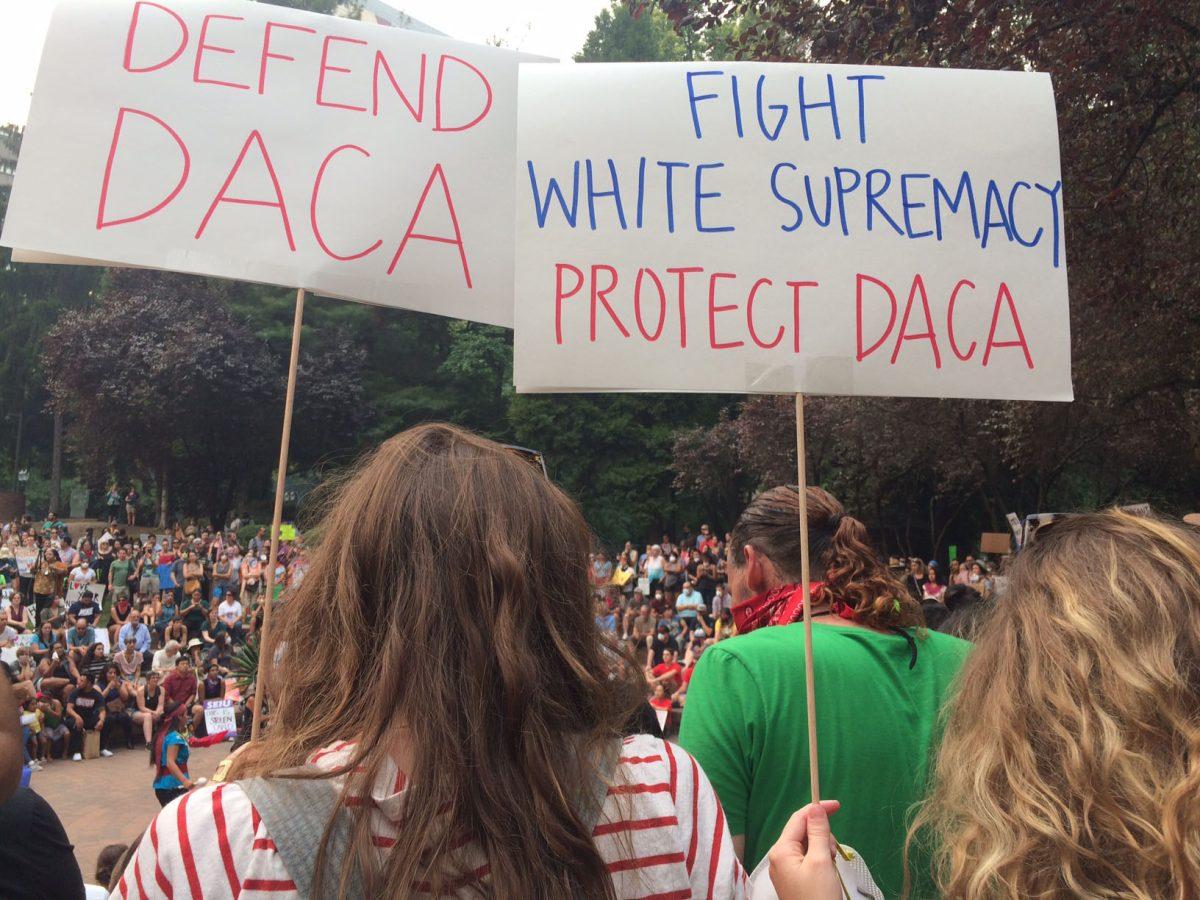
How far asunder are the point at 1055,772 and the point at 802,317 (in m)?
1.07

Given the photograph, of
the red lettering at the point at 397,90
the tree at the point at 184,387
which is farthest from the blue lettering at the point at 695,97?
the tree at the point at 184,387

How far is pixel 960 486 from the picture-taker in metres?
24.2

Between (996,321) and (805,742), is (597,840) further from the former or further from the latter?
(996,321)

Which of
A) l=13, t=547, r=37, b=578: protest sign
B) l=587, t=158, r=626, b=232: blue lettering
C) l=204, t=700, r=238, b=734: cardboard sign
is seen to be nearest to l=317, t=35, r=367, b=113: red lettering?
l=587, t=158, r=626, b=232: blue lettering

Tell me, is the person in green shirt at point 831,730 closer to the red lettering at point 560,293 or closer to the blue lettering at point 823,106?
the red lettering at point 560,293

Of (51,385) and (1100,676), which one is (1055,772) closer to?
(1100,676)

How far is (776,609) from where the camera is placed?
7.35 ft

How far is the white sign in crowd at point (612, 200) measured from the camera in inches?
80.7

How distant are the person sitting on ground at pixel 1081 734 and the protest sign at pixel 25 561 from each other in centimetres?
2210

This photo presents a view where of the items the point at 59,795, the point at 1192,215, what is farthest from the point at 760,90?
the point at 59,795

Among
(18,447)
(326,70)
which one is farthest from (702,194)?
(18,447)

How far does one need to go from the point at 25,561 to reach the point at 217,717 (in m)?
9.89

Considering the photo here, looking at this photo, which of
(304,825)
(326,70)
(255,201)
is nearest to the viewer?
(304,825)

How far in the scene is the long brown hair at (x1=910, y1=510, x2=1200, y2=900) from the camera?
1126 mm
